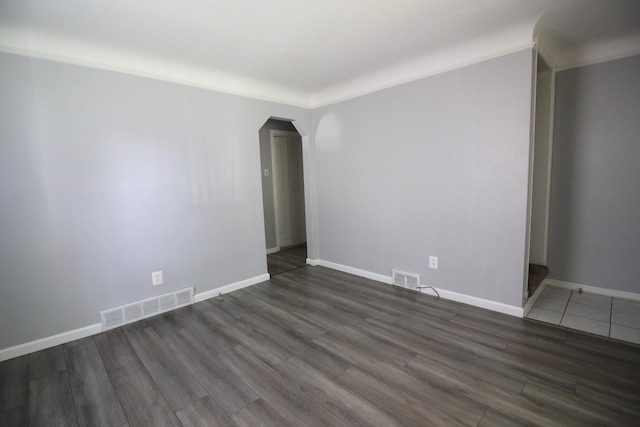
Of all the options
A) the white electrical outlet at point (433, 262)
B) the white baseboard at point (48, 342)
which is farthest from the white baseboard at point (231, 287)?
the white electrical outlet at point (433, 262)

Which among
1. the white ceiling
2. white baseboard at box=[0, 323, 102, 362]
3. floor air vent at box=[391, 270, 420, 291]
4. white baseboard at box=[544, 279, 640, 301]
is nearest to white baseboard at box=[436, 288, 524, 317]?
floor air vent at box=[391, 270, 420, 291]

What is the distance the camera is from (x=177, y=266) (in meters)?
3.04

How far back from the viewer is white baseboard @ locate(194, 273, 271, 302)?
10.6ft

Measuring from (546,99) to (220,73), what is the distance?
11.6 ft

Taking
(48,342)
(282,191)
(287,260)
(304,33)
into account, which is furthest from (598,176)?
(48,342)

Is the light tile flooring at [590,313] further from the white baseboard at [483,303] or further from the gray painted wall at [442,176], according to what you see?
the gray painted wall at [442,176]

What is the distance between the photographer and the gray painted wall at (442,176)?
2.54m

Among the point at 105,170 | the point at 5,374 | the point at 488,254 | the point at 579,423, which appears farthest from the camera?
the point at 488,254

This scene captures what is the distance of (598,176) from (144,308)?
4673 mm

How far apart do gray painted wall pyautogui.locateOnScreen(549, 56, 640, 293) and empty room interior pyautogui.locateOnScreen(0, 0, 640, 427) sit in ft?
0.06

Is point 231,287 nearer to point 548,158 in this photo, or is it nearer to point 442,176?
point 442,176

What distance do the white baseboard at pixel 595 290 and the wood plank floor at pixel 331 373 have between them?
107 centimetres

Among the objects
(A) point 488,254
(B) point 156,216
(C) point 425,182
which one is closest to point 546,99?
(C) point 425,182

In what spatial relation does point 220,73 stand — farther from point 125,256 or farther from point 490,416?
point 490,416
